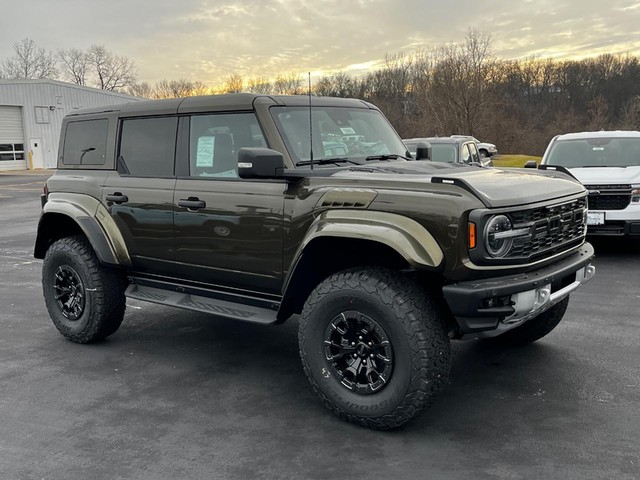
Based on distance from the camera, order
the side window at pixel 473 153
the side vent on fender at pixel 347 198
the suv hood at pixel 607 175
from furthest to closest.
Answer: the side window at pixel 473 153, the suv hood at pixel 607 175, the side vent on fender at pixel 347 198

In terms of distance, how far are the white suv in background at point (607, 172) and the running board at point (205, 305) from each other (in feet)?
19.0

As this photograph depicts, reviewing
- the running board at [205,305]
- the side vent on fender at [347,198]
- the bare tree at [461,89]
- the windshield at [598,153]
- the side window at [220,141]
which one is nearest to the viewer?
the side vent on fender at [347,198]

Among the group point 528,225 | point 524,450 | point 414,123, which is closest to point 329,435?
point 524,450

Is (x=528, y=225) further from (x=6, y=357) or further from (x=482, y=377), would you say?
(x=6, y=357)

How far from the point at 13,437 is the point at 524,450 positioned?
2.95 meters

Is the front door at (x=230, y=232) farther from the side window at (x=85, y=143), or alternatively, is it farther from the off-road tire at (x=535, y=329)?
the off-road tire at (x=535, y=329)

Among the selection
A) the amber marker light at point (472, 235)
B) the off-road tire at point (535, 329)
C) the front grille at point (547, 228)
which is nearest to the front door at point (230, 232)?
the amber marker light at point (472, 235)

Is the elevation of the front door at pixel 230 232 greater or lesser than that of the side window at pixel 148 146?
lesser

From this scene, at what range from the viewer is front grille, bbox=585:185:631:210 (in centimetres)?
811

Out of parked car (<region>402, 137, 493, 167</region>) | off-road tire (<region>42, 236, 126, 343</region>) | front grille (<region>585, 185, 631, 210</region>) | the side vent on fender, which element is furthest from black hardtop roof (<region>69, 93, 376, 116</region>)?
parked car (<region>402, 137, 493, 167</region>)

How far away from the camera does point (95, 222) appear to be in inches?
196

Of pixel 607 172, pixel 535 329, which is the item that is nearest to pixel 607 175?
pixel 607 172

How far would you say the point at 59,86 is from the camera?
41406mm

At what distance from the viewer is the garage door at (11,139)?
38438 mm
